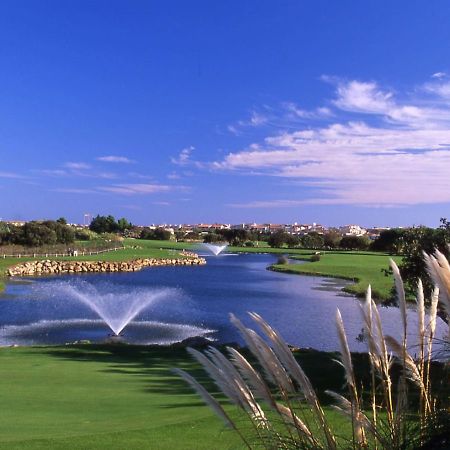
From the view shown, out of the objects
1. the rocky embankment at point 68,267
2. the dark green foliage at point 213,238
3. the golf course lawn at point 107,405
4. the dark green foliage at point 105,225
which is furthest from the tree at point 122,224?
the golf course lawn at point 107,405

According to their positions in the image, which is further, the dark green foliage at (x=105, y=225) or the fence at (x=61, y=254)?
the dark green foliage at (x=105, y=225)

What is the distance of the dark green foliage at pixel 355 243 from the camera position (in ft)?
306

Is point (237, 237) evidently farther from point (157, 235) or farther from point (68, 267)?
point (68, 267)

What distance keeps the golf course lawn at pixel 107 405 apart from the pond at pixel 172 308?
4812mm

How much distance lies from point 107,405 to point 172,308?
2067 centimetres

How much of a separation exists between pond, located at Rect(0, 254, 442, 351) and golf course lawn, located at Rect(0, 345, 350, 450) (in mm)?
4812

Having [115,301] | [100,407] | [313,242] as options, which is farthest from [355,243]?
[100,407]

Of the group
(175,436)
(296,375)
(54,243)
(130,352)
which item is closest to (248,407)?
(296,375)

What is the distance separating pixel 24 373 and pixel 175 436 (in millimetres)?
5032

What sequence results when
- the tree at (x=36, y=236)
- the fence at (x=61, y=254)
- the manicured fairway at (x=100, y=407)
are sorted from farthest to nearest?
the tree at (x=36, y=236) < the fence at (x=61, y=254) < the manicured fairway at (x=100, y=407)

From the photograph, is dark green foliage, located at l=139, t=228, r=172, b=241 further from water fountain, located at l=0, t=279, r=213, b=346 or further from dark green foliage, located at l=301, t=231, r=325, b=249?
water fountain, located at l=0, t=279, r=213, b=346

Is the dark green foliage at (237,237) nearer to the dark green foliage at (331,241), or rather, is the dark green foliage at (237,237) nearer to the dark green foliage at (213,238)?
the dark green foliage at (213,238)

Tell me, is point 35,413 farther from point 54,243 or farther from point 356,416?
point 54,243

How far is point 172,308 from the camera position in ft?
93.7
